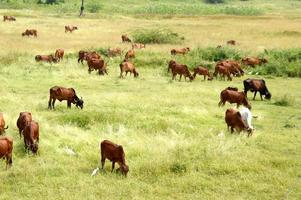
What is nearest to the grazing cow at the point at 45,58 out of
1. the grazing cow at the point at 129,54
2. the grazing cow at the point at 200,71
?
the grazing cow at the point at 129,54

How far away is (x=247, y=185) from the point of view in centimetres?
1141

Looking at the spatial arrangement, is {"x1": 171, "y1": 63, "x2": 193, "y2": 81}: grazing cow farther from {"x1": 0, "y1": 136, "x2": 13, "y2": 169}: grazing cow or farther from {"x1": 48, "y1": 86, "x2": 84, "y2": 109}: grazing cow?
{"x1": 0, "y1": 136, "x2": 13, "y2": 169}: grazing cow

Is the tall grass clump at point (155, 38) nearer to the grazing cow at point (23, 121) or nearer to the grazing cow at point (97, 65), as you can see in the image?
the grazing cow at point (97, 65)

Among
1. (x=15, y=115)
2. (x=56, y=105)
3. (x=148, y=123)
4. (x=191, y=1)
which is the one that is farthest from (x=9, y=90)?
(x=191, y=1)

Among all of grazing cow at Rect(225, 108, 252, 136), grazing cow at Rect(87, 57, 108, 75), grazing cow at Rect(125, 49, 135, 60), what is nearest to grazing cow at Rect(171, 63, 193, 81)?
grazing cow at Rect(87, 57, 108, 75)

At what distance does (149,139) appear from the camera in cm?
1434

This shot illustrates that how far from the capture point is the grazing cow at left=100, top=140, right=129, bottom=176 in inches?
463

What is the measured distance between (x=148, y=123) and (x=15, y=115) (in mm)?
4115

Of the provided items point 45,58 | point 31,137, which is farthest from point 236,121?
point 45,58

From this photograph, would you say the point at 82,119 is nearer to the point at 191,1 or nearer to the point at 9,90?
the point at 9,90

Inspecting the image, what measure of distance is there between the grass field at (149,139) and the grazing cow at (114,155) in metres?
0.22

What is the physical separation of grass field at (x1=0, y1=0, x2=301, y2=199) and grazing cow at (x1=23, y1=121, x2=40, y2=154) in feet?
0.76

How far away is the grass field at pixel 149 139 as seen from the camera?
1117 cm

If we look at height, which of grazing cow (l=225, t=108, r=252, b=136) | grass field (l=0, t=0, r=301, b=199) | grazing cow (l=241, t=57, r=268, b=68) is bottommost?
grass field (l=0, t=0, r=301, b=199)
